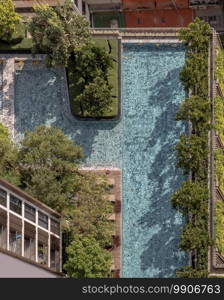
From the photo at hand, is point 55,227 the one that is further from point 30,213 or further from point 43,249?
point 30,213

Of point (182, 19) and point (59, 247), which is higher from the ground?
point (182, 19)

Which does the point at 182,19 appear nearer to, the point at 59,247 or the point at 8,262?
the point at 59,247

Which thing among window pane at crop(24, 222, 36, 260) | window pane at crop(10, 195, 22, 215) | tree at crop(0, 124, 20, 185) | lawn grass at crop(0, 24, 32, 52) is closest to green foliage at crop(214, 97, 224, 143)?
lawn grass at crop(0, 24, 32, 52)

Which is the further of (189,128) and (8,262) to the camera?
(189,128)

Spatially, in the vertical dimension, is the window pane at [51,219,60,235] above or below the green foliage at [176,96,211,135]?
below

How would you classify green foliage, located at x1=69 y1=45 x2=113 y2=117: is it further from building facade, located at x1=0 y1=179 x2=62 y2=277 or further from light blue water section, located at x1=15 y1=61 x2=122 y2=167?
building facade, located at x1=0 y1=179 x2=62 y2=277

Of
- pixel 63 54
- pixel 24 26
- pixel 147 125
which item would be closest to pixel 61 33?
pixel 63 54
